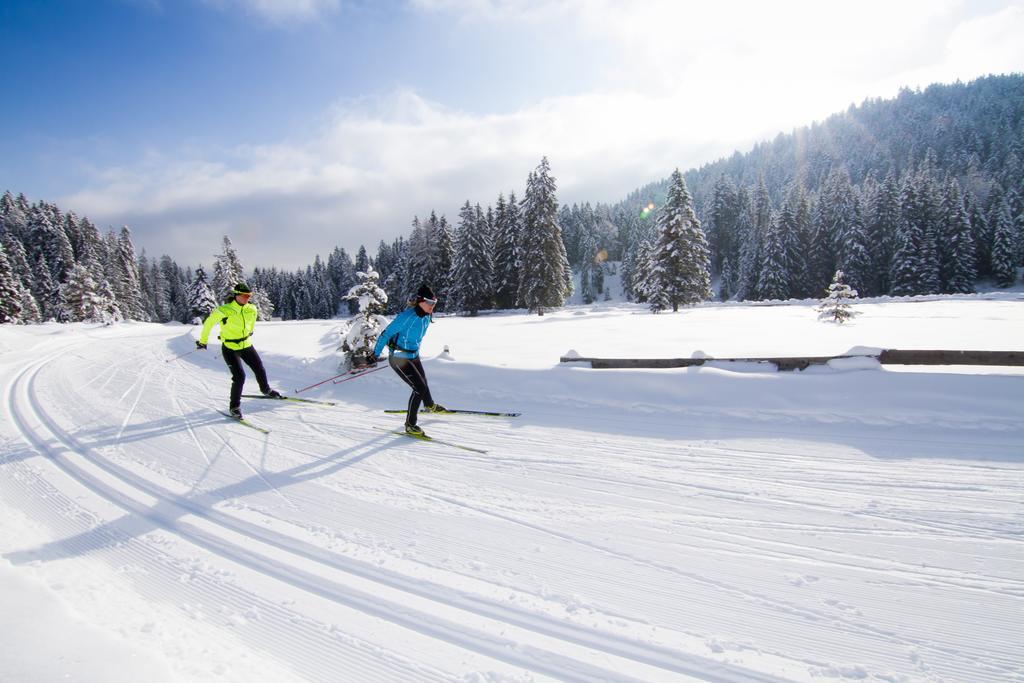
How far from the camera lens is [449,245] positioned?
4753cm

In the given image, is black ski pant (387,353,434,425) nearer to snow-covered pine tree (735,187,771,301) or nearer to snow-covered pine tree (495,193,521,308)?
snow-covered pine tree (495,193,521,308)

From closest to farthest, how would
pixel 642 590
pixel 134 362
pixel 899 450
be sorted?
1. pixel 642 590
2. pixel 899 450
3. pixel 134 362

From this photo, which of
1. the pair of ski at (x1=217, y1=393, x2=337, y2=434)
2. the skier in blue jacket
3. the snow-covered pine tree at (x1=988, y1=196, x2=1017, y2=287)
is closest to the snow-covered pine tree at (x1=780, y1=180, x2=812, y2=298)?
the snow-covered pine tree at (x1=988, y1=196, x2=1017, y2=287)

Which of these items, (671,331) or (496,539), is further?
(671,331)

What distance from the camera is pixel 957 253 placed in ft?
152

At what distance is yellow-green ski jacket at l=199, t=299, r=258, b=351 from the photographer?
753cm

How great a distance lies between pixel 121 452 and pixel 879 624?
794 centimetres

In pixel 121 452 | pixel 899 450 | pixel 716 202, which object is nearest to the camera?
pixel 899 450

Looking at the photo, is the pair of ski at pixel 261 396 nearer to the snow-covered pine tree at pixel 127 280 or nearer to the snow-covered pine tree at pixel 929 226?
the snow-covered pine tree at pixel 929 226

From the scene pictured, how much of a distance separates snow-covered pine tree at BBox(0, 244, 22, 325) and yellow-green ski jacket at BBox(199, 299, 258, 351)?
1733 inches

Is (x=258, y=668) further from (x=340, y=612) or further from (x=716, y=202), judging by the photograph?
(x=716, y=202)

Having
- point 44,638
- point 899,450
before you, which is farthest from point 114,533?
point 899,450

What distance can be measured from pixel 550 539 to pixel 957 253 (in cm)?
6374

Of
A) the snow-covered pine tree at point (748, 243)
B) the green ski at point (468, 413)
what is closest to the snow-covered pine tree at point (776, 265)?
the snow-covered pine tree at point (748, 243)
